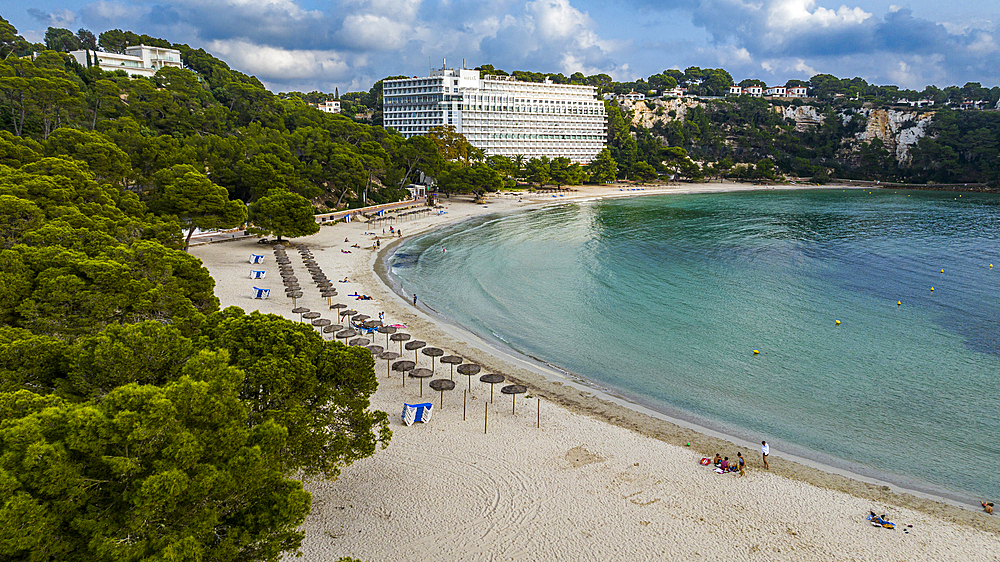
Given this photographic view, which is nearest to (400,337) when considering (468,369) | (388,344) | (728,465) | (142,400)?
(388,344)

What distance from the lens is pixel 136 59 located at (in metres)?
99.1

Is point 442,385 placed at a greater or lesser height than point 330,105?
lesser

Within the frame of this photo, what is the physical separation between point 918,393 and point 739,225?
5642 cm

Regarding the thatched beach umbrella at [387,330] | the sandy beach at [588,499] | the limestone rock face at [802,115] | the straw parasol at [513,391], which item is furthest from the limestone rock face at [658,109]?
the straw parasol at [513,391]

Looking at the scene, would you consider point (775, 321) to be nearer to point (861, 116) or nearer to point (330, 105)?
point (861, 116)

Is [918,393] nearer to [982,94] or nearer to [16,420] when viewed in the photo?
[16,420]

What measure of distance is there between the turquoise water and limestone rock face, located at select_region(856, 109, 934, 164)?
267 feet

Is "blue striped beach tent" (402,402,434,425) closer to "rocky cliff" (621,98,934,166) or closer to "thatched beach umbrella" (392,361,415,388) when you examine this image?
"thatched beach umbrella" (392,361,415,388)

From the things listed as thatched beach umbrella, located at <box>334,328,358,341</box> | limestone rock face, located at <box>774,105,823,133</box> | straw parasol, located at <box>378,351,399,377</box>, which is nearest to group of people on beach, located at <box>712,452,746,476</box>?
straw parasol, located at <box>378,351,399,377</box>

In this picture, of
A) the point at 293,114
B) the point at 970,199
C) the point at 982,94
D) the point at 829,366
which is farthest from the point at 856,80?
the point at 829,366

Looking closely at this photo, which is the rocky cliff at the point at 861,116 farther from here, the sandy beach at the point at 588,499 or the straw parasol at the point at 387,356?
the sandy beach at the point at 588,499

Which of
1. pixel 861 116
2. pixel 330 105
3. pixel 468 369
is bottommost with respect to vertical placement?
pixel 468 369

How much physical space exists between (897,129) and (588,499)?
172 meters

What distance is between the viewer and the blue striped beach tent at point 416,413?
22.1 m
